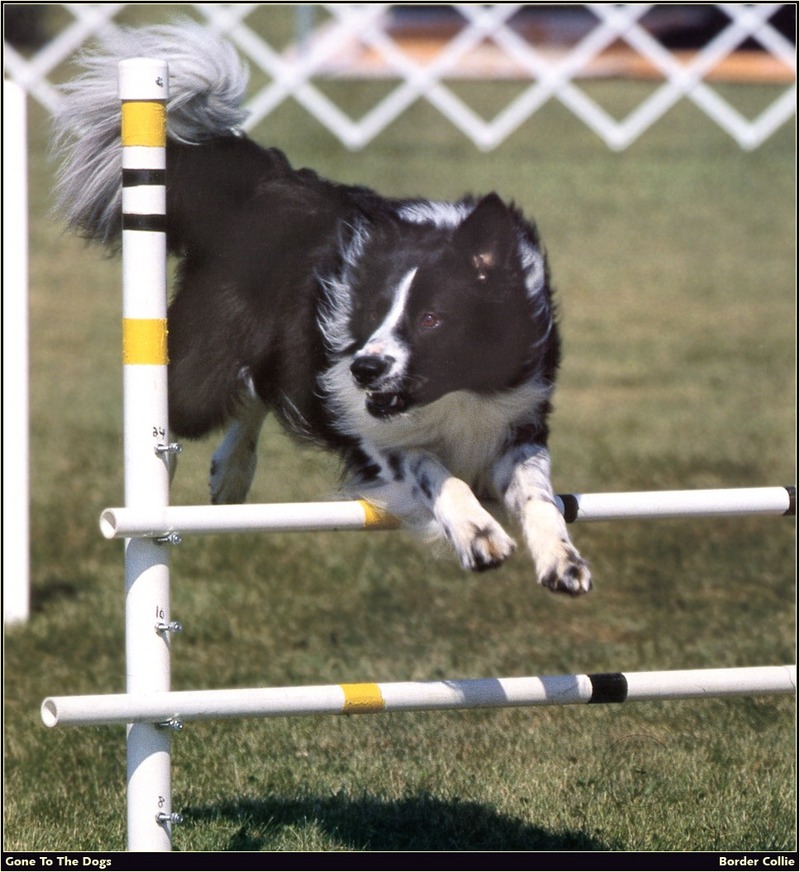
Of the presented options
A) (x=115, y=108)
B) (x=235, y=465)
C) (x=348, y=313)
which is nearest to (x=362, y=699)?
(x=348, y=313)

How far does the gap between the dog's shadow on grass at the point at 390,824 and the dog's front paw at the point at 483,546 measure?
2.99ft

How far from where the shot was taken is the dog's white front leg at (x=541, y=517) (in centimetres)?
358

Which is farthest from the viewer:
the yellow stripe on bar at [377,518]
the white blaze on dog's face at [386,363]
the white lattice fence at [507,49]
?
the white lattice fence at [507,49]

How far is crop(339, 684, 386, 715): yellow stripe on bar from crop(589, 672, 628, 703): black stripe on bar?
563 millimetres

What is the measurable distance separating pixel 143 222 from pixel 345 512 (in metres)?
0.86

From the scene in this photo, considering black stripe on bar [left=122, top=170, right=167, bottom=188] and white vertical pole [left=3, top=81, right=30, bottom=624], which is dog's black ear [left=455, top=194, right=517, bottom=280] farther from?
white vertical pole [left=3, top=81, right=30, bottom=624]

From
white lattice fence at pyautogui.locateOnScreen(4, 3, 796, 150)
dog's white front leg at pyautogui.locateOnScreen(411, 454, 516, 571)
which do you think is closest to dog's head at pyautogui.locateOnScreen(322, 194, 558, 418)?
dog's white front leg at pyautogui.locateOnScreen(411, 454, 516, 571)

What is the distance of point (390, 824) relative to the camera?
4.14m

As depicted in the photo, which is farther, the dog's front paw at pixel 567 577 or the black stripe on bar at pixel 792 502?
the black stripe on bar at pixel 792 502

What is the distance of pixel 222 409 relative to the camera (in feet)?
16.3

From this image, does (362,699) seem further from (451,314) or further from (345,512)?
(451,314)

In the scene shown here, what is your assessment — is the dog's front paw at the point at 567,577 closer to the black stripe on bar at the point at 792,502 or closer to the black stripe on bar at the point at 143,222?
the black stripe on bar at the point at 792,502

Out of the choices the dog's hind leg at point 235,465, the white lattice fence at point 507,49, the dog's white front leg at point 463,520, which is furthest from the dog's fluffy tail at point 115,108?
the white lattice fence at point 507,49

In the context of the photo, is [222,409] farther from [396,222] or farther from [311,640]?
[311,640]
